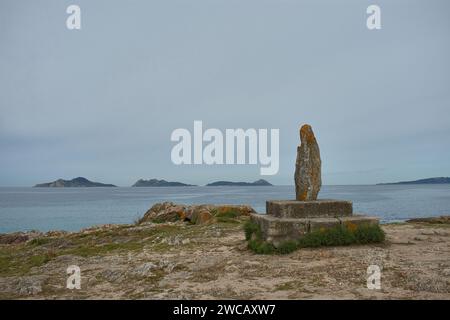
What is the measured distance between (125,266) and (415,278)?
6.23 meters

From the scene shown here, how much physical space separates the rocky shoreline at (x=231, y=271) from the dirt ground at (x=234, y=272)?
0.02 meters

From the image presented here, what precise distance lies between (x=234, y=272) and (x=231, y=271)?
4.2 inches

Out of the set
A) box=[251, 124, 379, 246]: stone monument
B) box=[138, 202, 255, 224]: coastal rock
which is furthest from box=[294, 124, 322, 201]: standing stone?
box=[138, 202, 255, 224]: coastal rock

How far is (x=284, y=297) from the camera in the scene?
241 inches

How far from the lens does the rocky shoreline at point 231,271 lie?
6484mm

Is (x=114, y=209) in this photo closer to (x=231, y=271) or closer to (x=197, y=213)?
(x=197, y=213)

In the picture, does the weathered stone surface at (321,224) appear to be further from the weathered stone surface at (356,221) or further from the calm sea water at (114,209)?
the calm sea water at (114,209)

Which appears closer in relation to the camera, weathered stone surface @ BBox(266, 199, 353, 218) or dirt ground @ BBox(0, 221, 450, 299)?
dirt ground @ BBox(0, 221, 450, 299)

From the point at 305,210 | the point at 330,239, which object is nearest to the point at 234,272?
the point at 330,239

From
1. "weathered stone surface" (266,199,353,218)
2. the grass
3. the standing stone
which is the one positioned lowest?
the grass

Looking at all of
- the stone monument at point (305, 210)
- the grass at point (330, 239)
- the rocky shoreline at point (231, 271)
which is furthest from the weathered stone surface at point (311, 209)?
the rocky shoreline at point (231, 271)

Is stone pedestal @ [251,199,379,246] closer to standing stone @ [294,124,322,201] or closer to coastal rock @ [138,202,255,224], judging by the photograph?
standing stone @ [294,124,322,201]

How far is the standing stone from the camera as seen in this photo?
11.2 meters
